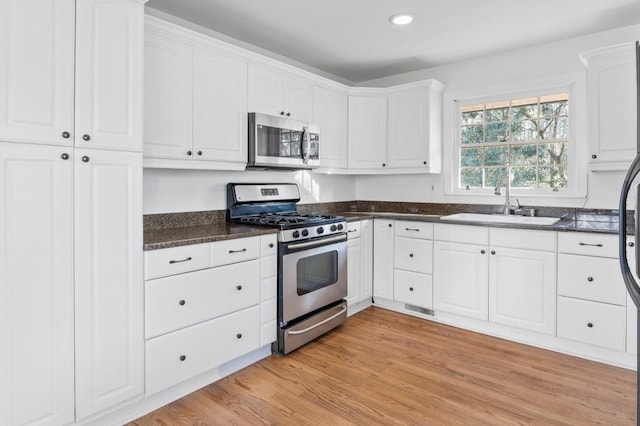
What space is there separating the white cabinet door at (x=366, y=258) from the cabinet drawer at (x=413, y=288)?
9.4 inches

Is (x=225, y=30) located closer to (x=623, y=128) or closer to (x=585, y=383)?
(x=623, y=128)

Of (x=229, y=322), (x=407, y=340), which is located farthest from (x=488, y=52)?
(x=229, y=322)

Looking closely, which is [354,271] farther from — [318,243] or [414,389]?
[414,389]

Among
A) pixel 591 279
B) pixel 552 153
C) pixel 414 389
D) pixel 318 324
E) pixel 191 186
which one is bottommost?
pixel 414 389

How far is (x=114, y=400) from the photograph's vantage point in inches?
→ 74.8

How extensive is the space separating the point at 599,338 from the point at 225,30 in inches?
138

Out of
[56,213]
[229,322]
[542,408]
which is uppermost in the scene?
[56,213]

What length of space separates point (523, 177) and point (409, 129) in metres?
1.13

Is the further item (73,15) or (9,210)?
(73,15)

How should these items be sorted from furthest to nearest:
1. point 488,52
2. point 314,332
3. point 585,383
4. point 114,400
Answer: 1. point 488,52
2. point 314,332
3. point 585,383
4. point 114,400

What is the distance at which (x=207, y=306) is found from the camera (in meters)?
2.28

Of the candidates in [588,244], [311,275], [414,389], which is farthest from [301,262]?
[588,244]

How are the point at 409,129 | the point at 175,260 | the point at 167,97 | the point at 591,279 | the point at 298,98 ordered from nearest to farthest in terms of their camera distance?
the point at 175,260 → the point at 167,97 → the point at 591,279 → the point at 298,98 → the point at 409,129

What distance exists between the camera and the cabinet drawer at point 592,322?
100 inches
